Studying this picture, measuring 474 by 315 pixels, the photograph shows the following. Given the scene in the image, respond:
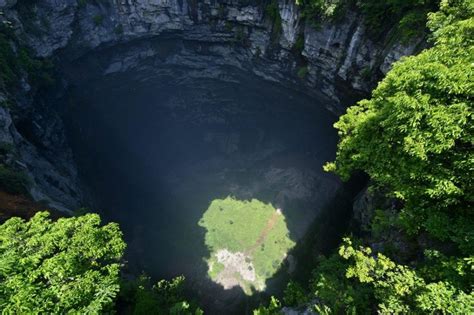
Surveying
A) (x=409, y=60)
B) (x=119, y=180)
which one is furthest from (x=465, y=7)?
(x=119, y=180)

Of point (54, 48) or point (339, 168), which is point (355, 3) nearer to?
point (339, 168)

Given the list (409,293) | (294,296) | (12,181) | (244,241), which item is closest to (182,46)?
(12,181)

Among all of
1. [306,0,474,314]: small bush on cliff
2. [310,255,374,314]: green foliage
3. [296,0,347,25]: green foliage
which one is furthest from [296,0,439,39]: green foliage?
[310,255,374,314]: green foliage

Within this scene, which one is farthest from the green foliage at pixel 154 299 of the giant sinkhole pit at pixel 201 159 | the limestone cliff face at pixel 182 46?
the giant sinkhole pit at pixel 201 159

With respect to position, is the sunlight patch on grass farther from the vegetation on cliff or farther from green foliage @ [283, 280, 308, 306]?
the vegetation on cliff

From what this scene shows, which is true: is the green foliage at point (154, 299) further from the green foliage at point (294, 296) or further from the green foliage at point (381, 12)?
the green foliage at point (381, 12)

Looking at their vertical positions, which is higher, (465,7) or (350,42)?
(465,7)
